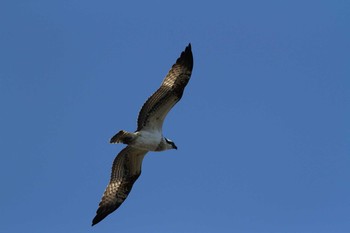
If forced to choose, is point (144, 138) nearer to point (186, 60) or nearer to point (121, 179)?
point (121, 179)

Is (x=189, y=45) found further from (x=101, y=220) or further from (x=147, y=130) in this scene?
(x=101, y=220)

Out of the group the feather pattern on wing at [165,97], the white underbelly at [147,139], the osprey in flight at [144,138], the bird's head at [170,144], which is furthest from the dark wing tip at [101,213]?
the feather pattern on wing at [165,97]

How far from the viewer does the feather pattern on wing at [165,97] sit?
57.1ft

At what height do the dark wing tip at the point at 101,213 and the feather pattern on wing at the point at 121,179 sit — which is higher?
the feather pattern on wing at the point at 121,179

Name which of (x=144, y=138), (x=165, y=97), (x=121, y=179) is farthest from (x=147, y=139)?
(x=121, y=179)

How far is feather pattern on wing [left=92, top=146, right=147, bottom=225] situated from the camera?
18.5m

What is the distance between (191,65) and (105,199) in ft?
13.5

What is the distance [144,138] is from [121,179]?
66.2 inches

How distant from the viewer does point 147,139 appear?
17.6 m

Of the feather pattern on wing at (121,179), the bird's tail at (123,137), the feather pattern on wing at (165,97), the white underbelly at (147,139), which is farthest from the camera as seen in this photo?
the feather pattern on wing at (121,179)

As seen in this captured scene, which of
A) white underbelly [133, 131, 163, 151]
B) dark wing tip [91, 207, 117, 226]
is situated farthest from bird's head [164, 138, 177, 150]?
dark wing tip [91, 207, 117, 226]

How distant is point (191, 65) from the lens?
17938 mm

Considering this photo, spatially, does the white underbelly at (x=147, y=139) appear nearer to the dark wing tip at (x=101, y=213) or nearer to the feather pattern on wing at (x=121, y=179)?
the feather pattern on wing at (x=121, y=179)

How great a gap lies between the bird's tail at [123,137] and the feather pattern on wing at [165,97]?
0.37m
